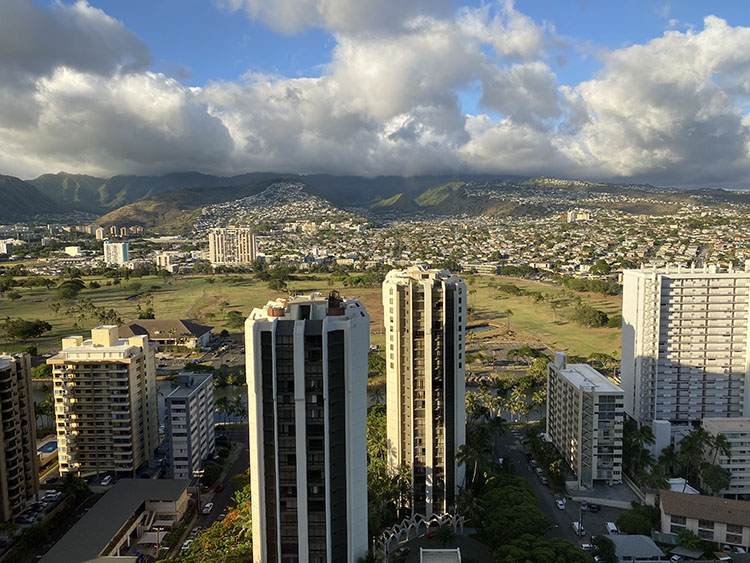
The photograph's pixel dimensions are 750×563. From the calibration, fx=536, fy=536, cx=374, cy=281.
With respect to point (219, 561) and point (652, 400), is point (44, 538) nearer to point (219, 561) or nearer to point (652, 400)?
point (219, 561)

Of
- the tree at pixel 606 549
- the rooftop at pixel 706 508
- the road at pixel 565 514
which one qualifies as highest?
the rooftop at pixel 706 508

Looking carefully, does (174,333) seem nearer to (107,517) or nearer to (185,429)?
(185,429)

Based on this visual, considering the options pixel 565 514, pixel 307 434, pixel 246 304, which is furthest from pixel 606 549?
pixel 246 304

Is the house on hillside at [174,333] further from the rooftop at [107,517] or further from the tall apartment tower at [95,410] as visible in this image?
the rooftop at [107,517]

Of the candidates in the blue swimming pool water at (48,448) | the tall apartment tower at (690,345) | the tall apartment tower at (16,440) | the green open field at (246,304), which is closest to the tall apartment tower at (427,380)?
the tall apartment tower at (690,345)

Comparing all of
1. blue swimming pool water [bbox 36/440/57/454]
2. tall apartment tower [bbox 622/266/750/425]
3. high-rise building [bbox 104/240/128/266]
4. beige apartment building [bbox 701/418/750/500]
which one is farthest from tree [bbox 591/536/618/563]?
high-rise building [bbox 104/240/128/266]

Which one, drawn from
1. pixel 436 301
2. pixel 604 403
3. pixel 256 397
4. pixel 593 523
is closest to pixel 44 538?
pixel 256 397
